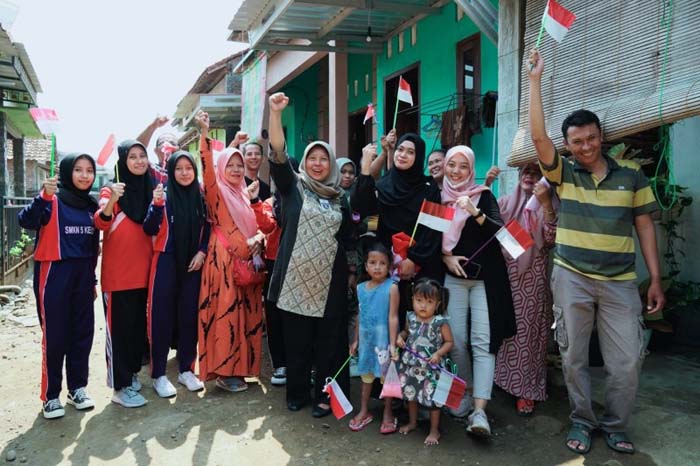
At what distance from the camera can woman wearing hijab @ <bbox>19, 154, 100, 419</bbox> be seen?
3.23 m

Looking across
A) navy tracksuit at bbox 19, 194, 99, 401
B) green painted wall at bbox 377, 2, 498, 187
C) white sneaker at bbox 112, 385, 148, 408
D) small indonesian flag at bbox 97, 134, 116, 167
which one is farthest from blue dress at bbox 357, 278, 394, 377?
green painted wall at bbox 377, 2, 498, 187

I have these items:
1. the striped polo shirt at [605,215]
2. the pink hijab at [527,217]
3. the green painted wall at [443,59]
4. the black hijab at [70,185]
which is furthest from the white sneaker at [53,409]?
the green painted wall at [443,59]

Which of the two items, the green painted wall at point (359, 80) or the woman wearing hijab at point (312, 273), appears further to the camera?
the green painted wall at point (359, 80)

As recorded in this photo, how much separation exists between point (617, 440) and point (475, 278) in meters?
1.11

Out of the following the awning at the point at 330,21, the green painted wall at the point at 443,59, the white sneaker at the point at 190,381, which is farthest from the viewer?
the awning at the point at 330,21

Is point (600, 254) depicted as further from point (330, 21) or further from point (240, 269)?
point (330, 21)

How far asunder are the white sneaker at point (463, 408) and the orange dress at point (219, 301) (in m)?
1.47

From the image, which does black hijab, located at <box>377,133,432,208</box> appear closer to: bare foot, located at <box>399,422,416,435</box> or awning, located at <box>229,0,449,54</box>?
bare foot, located at <box>399,422,416,435</box>

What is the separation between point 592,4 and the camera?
3.04 m

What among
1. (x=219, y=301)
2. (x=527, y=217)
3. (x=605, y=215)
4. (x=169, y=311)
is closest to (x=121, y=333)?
(x=169, y=311)

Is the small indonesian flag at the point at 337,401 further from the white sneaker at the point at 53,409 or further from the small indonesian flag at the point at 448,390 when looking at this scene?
the white sneaker at the point at 53,409

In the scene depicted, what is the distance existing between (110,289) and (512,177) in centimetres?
287

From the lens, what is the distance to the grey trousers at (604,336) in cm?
278

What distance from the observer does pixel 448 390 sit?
2.92 metres
